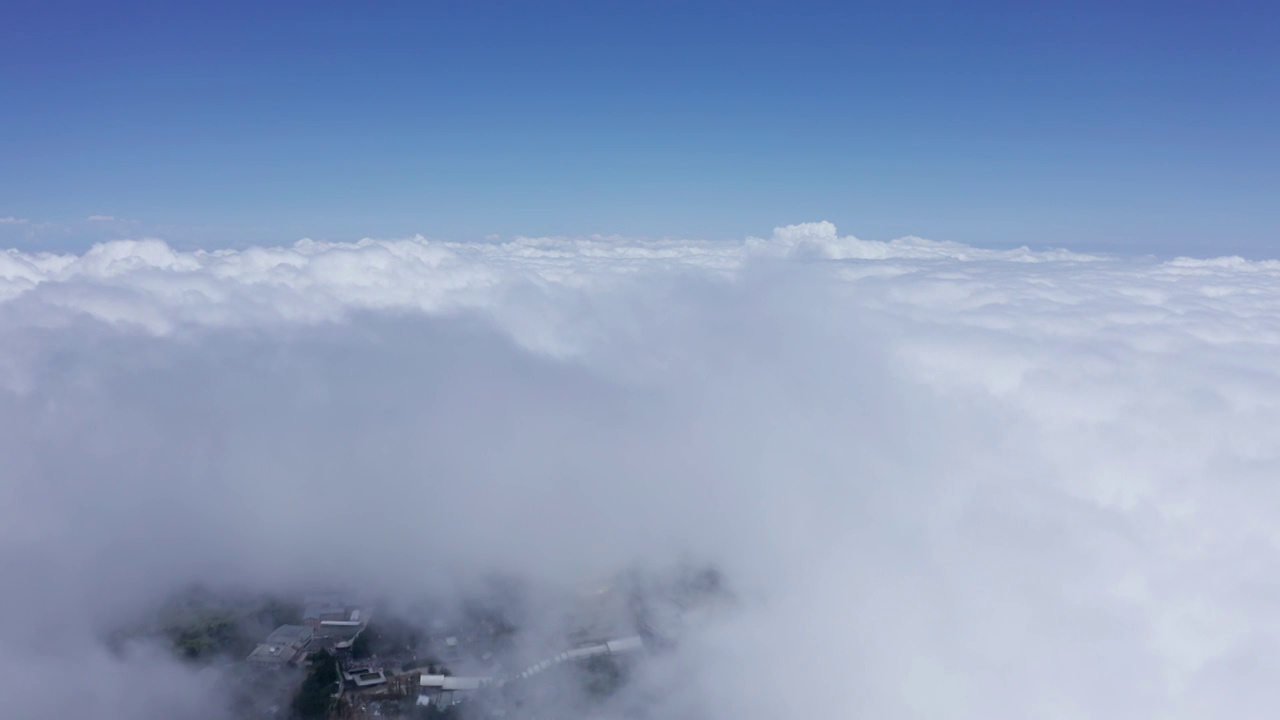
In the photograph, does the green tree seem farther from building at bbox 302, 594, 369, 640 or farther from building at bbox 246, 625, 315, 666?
building at bbox 302, 594, 369, 640

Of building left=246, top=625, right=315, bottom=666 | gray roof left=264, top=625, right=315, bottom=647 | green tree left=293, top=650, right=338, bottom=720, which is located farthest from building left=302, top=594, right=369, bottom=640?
green tree left=293, top=650, right=338, bottom=720

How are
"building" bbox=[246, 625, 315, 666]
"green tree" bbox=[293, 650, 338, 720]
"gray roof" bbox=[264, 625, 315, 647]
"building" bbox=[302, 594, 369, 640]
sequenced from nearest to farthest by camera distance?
1. "green tree" bbox=[293, 650, 338, 720]
2. "building" bbox=[246, 625, 315, 666]
3. "gray roof" bbox=[264, 625, 315, 647]
4. "building" bbox=[302, 594, 369, 640]

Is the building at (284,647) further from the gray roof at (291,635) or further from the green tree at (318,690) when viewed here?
the green tree at (318,690)

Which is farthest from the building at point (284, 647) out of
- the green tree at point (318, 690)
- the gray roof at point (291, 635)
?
the green tree at point (318, 690)

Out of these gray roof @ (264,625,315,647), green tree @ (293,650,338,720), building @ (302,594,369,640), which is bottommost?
building @ (302,594,369,640)

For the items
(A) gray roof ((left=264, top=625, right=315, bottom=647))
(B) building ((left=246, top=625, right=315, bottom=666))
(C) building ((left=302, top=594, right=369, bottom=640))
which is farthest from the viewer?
(C) building ((left=302, top=594, right=369, bottom=640))

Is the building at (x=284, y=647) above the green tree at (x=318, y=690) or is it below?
below

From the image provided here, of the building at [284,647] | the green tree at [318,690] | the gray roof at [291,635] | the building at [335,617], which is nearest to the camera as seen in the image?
the green tree at [318,690]

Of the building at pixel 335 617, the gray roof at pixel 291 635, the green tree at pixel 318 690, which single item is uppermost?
the green tree at pixel 318 690

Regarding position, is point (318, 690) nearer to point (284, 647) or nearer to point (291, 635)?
point (284, 647)

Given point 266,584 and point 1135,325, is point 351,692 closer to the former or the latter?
point 266,584
